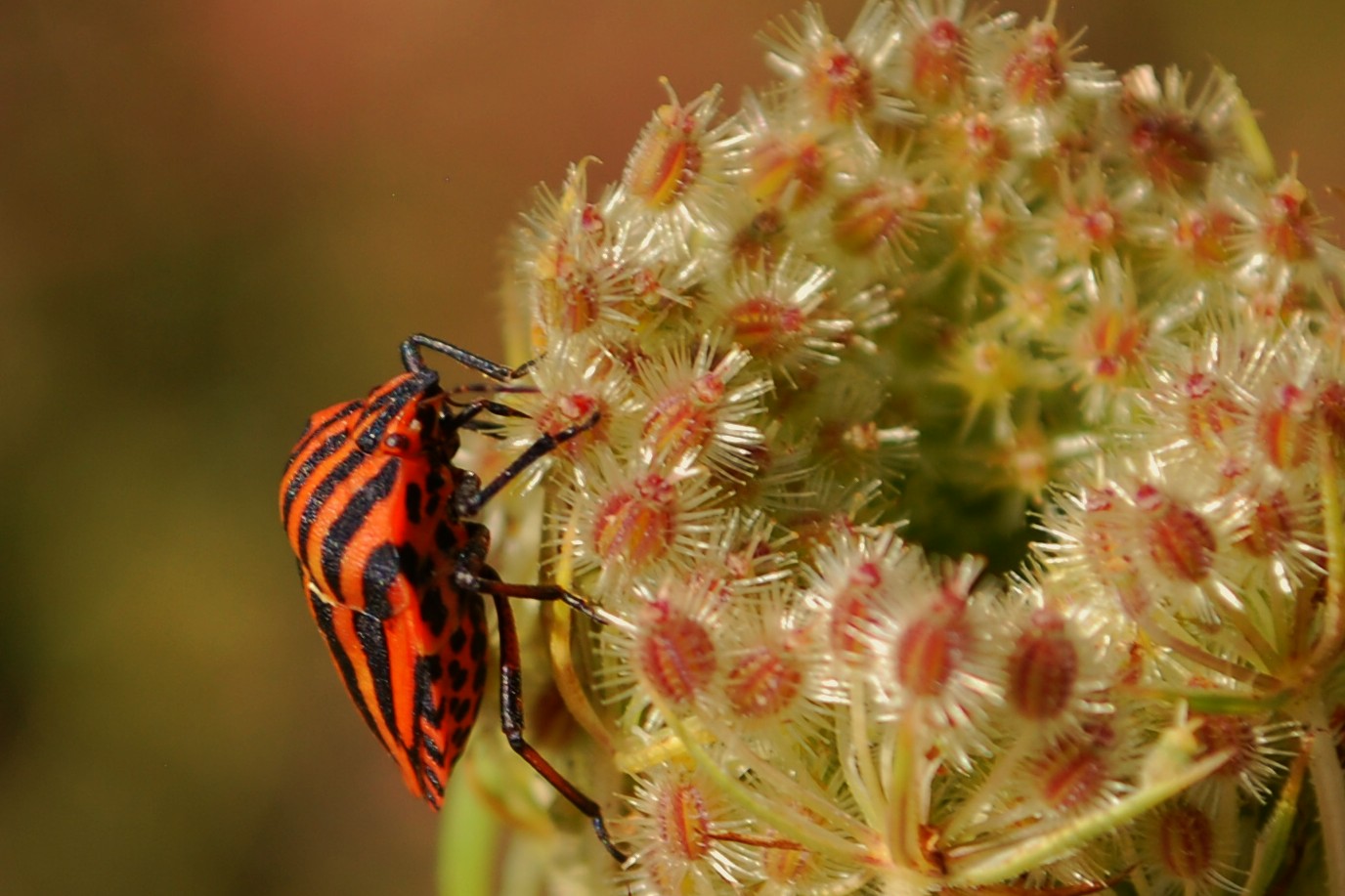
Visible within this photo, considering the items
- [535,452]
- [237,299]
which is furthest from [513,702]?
[237,299]

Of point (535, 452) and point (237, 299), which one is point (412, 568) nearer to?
point (535, 452)

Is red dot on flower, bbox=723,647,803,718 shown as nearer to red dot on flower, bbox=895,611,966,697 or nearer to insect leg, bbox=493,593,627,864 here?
red dot on flower, bbox=895,611,966,697

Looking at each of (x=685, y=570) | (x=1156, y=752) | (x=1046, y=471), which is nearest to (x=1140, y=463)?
(x=1046, y=471)

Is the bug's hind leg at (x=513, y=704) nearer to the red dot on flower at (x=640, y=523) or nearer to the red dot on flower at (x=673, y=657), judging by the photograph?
the red dot on flower at (x=640, y=523)

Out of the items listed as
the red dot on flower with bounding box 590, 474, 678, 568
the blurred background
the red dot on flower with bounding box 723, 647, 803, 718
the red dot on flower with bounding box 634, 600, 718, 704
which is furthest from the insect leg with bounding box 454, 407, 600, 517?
the blurred background

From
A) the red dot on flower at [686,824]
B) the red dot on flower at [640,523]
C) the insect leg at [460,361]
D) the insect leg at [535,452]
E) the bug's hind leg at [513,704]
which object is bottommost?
the red dot on flower at [686,824]

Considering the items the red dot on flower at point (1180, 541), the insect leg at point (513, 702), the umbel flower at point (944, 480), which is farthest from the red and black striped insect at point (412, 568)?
the red dot on flower at point (1180, 541)
